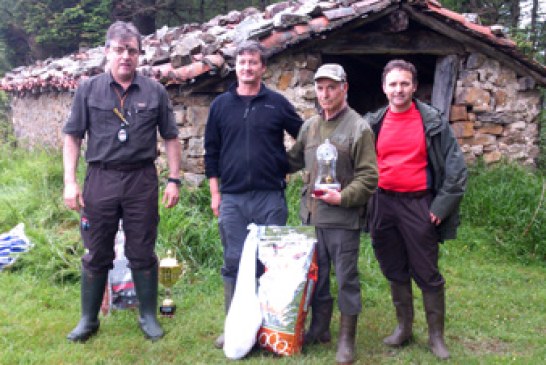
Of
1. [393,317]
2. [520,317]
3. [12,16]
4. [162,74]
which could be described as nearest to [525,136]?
[520,317]

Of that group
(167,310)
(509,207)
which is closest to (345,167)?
(167,310)

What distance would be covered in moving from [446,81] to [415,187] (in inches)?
170

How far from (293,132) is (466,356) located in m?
1.80

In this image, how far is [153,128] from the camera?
3.58m

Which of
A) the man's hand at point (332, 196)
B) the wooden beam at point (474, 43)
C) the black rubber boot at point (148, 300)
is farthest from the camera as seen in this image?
the wooden beam at point (474, 43)

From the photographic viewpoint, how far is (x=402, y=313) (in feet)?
11.8

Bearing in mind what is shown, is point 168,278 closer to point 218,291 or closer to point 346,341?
point 218,291

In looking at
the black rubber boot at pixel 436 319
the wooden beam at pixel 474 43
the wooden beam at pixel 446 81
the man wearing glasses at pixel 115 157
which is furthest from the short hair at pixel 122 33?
the wooden beam at pixel 446 81

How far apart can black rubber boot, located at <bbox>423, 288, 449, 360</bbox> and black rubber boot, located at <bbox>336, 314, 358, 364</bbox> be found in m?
0.48

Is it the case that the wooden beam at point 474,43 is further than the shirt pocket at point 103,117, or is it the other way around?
the wooden beam at point 474,43

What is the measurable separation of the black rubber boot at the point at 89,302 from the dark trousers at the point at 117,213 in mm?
69

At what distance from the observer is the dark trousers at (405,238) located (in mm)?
3305

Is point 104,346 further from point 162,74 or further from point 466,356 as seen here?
point 162,74

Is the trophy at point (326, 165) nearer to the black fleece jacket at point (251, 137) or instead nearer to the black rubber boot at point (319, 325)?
the black fleece jacket at point (251, 137)
